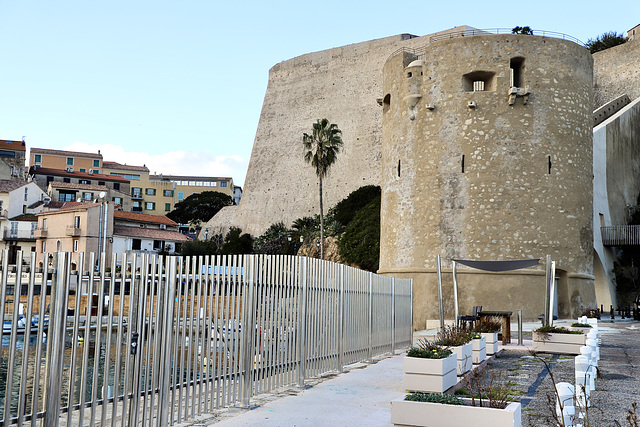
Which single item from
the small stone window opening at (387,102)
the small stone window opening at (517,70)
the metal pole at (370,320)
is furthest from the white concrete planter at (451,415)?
the small stone window opening at (387,102)

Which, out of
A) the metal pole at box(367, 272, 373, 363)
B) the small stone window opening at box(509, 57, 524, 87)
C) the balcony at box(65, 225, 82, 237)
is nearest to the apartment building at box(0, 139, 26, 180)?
the balcony at box(65, 225, 82, 237)

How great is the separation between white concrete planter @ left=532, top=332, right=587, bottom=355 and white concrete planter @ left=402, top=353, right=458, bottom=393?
5.93 m

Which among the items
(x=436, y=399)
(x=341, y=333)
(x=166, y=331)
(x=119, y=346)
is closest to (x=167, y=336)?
(x=166, y=331)

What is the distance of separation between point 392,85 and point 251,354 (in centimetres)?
1989

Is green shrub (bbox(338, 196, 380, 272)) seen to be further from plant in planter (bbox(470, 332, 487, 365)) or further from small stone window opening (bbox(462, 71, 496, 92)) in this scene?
plant in planter (bbox(470, 332, 487, 365))

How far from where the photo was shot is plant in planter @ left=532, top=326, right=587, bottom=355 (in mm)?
12930

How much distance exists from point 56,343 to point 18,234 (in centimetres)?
5900

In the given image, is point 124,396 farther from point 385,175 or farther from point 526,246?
point 385,175

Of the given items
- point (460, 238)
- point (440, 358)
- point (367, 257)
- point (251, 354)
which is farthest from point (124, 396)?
point (367, 257)

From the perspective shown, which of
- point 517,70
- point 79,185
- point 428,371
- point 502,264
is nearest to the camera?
point 428,371

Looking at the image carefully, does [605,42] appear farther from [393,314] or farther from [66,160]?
[66,160]

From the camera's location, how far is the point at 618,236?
3072 centimetres

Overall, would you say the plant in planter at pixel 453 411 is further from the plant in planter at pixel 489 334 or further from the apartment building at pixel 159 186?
the apartment building at pixel 159 186

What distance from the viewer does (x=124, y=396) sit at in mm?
5148
